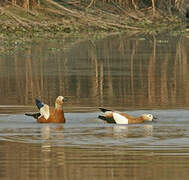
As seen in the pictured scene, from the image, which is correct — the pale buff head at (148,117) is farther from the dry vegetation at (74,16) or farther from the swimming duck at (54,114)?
the dry vegetation at (74,16)

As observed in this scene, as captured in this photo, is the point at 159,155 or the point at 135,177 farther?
the point at 159,155

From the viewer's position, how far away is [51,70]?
24.6 metres

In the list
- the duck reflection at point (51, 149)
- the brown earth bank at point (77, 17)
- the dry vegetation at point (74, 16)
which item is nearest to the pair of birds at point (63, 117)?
the duck reflection at point (51, 149)

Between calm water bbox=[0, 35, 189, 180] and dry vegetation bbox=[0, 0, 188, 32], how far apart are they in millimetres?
7490

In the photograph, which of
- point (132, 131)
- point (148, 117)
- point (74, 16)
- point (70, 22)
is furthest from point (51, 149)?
point (74, 16)

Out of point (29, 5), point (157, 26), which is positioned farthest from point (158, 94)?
point (157, 26)

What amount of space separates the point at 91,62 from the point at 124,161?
54.3 feet

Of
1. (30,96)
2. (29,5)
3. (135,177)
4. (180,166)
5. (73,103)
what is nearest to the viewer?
(135,177)

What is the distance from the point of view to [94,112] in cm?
1590

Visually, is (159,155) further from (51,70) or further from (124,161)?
(51,70)

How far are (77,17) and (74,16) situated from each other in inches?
5.9

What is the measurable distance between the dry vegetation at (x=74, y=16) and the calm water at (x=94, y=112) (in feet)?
24.6

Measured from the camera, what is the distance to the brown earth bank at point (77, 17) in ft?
129

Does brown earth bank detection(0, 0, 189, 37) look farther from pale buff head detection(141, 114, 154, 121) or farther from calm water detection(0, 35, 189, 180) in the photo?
pale buff head detection(141, 114, 154, 121)
